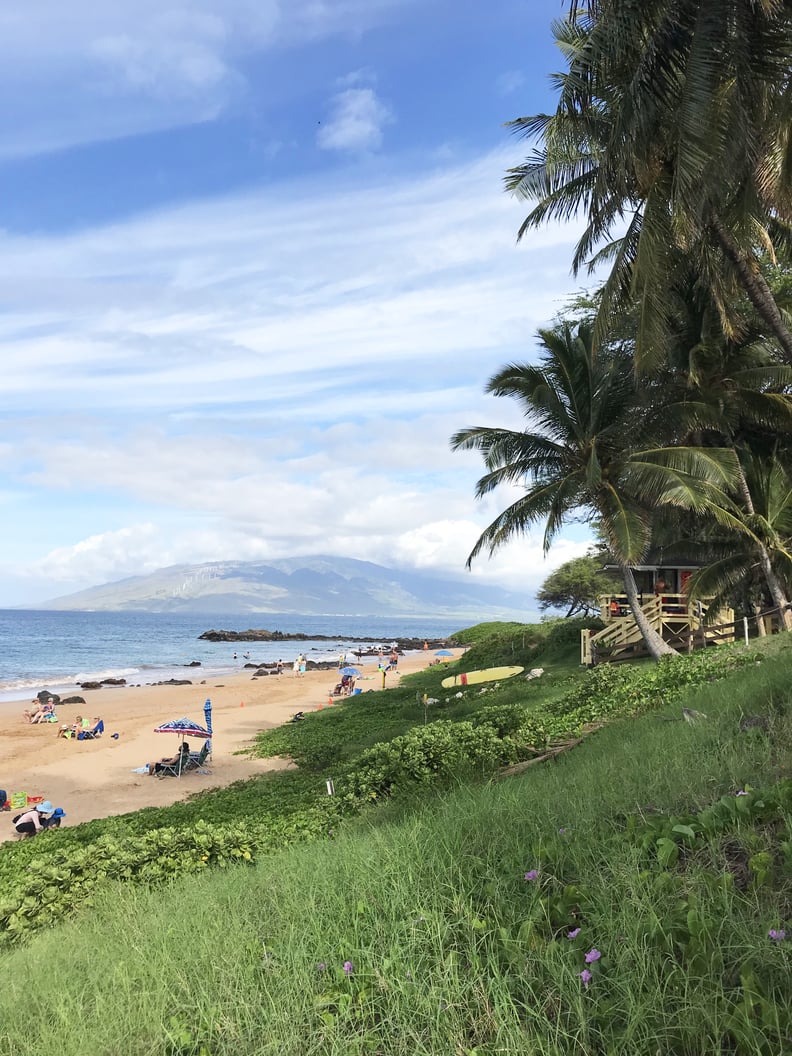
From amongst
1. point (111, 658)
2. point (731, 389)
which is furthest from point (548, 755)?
point (111, 658)

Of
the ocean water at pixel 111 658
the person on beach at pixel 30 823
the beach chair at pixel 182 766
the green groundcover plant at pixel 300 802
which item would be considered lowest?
the ocean water at pixel 111 658

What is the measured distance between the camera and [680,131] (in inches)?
378

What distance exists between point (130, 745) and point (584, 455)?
52.1 ft

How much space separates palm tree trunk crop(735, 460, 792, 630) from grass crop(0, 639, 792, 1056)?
13543mm

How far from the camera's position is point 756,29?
962 centimetres

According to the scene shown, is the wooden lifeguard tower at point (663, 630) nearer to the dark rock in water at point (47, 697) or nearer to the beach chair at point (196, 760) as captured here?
the beach chair at point (196, 760)

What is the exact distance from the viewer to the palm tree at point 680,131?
9.46m

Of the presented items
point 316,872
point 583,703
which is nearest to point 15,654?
point 583,703

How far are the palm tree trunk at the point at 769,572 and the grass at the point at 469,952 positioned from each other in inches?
533

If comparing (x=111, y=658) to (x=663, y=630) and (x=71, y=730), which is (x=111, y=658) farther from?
(x=663, y=630)

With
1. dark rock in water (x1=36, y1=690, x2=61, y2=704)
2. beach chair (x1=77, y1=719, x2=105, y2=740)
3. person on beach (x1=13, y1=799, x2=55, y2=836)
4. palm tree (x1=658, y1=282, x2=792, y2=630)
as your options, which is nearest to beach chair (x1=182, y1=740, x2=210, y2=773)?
person on beach (x1=13, y1=799, x2=55, y2=836)

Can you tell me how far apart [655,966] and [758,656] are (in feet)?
35.7

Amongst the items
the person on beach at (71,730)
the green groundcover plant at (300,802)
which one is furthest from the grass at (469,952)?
the person on beach at (71,730)

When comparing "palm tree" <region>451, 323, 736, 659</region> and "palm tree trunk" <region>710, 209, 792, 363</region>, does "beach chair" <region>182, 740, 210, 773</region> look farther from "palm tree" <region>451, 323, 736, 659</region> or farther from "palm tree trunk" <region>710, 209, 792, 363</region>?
"palm tree trunk" <region>710, 209, 792, 363</region>
